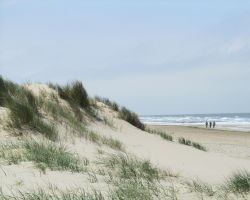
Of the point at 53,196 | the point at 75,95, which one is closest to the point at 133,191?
the point at 53,196

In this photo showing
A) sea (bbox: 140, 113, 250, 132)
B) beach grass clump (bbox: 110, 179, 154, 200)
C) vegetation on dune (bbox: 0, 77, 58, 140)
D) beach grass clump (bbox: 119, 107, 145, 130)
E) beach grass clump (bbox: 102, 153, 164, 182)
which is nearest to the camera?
beach grass clump (bbox: 110, 179, 154, 200)

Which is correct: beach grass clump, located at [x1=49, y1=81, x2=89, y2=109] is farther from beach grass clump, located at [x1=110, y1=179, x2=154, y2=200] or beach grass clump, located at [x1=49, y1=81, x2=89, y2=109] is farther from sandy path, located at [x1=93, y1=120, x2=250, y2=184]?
beach grass clump, located at [x1=110, y1=179, x2=154, y2=200]

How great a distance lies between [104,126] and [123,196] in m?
8.63

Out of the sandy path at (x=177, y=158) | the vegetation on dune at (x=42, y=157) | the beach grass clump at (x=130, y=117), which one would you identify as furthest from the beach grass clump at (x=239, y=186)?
the beach grass clump at (x=130, y=117)

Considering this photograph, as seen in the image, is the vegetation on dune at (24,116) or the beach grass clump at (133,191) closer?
the beach grass clump at (133,191)

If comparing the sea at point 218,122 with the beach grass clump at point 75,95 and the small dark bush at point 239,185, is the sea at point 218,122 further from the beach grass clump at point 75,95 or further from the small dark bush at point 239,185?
the small dark bush at point 239,185

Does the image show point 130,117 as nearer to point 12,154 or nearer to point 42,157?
point 12,154

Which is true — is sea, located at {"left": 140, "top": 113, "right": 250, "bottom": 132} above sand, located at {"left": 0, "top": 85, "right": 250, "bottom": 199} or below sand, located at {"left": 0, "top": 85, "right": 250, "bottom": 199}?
below

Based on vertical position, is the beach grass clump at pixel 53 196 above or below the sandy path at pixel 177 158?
above

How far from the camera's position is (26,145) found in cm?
707

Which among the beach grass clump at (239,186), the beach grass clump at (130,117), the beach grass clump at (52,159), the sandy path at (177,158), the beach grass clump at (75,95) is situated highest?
the beach grass clump at (75,95)

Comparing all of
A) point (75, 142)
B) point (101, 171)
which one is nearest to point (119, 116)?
point (75, 142)

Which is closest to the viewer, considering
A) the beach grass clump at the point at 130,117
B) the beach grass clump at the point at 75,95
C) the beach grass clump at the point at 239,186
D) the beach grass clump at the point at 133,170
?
the beach grass clump at the point at 239,186

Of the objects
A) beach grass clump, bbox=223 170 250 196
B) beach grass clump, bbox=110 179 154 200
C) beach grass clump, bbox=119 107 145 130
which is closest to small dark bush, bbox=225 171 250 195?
beach grass clump, bbox=223 170 250 196
